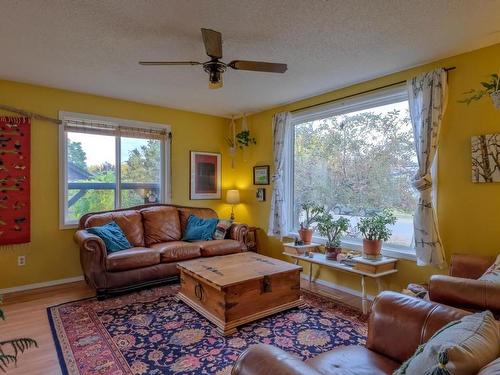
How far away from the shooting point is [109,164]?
4.47m

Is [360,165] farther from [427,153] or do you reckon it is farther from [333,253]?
[333,253]

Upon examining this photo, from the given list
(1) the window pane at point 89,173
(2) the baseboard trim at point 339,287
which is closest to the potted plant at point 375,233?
(2) the baseboard trim at point 339,287

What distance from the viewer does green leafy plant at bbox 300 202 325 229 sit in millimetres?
3965

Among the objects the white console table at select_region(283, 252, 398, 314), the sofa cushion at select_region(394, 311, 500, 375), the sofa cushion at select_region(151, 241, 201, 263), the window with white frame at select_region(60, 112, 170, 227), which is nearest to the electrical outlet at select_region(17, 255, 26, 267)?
the window with white frame at select_region(60, 112, 170, 227)

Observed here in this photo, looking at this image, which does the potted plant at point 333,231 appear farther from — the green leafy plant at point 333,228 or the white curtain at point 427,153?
the white curtain at point 427,153

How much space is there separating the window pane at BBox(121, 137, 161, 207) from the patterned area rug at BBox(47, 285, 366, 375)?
5.82 ft

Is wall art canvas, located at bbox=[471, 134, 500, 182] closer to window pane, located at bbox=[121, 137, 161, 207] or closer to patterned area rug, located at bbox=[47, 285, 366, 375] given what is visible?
patterned area rug, located at bbox=[47, 285, 366, 375]

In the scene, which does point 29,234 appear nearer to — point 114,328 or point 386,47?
point 114,328

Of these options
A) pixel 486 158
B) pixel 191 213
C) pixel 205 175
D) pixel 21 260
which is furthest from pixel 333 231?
pixel 21 260

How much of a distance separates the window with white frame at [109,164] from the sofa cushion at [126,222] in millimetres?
374

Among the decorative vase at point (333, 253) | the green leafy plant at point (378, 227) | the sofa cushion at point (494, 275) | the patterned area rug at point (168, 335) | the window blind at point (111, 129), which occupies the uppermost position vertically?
the window blind at point (111, 129)

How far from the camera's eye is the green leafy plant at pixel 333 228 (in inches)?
141

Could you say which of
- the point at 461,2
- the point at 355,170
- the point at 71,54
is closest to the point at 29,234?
the point at 71,54

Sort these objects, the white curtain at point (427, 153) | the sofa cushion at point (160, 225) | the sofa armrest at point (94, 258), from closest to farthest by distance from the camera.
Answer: the white curtain at point (427, 153) → the sofa armrest at point (94, 258) → the sofa cushion at point (160, 225)
